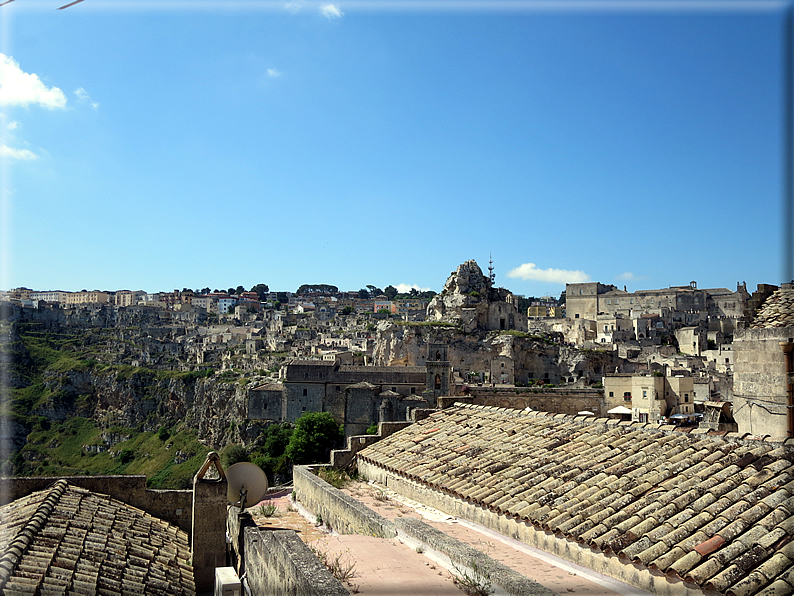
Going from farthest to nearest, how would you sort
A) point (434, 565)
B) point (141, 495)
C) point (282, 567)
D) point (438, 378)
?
point (438, 378)
point (141, 495)
point (434, 565)
point (282, 567)

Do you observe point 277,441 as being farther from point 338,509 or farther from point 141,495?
point 338,509

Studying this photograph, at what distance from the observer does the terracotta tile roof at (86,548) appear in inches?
254

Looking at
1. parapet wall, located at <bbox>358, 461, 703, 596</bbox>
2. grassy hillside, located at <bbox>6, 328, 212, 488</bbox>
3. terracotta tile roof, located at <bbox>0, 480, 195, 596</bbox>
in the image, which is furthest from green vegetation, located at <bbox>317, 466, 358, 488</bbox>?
grassy hillside, located at <bbox>6, 328, 212, 488</bbox>

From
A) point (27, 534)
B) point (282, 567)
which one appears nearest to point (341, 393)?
point (27, 534)

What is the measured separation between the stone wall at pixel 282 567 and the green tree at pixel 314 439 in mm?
37362

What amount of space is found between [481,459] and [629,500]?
127 inches

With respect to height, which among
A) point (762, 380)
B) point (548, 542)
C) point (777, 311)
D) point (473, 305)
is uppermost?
point (473, 305)

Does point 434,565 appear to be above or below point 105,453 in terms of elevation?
above

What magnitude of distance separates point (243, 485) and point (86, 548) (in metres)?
2.06

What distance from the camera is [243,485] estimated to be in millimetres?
8453

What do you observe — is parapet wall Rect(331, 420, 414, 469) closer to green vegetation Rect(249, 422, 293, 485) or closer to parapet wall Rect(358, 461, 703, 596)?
parapet wall Rect(358, 461, 703, 596)

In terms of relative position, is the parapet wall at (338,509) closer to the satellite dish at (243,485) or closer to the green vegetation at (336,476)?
the green vegetation at (336,476)

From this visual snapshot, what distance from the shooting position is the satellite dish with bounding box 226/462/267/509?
8.49 metres

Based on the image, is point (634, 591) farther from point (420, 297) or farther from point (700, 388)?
point (420, 297)
